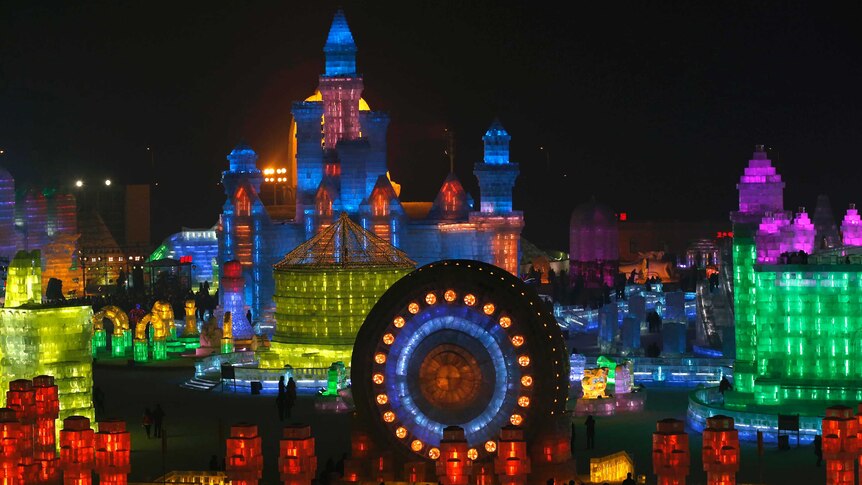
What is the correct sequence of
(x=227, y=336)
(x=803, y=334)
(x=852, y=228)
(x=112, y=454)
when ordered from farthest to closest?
(x=852, y=228) → (x=227, y=336) → (x=803, y=334) → (x=112, y=454)

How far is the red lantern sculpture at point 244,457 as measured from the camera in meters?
32.9

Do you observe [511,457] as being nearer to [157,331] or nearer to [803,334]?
[803,334]

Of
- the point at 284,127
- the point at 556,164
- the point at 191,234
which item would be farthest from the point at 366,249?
the point at 556,164

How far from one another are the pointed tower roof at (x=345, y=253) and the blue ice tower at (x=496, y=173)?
14168 millimetres

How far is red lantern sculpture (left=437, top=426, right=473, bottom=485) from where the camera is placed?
32906 mm

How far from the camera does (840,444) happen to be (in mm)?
33219

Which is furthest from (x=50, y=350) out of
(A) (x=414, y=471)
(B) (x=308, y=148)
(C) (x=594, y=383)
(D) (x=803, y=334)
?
(B) (x=308, y=148)

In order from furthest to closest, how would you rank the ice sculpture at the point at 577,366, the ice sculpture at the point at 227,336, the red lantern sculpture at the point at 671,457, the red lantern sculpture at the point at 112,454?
the ice sculpture at the point at 227,336 < the ice sculpture at the point at 577,366 < the red lantern sculpture at the point at 112,454 < the red lantern sculpture at the point at 671,457

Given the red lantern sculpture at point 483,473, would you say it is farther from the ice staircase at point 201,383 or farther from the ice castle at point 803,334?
the ice staircase at point 201,383

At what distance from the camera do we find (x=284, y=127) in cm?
9606

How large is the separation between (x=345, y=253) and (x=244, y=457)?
23239mm

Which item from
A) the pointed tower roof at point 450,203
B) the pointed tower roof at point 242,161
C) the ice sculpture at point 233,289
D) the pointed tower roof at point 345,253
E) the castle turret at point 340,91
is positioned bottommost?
the ice sculpture at point 233,289

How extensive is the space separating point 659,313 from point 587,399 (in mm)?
21154

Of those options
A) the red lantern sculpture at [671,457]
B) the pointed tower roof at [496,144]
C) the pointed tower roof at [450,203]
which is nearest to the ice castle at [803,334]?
the red lantern sculpture at [671,457]
